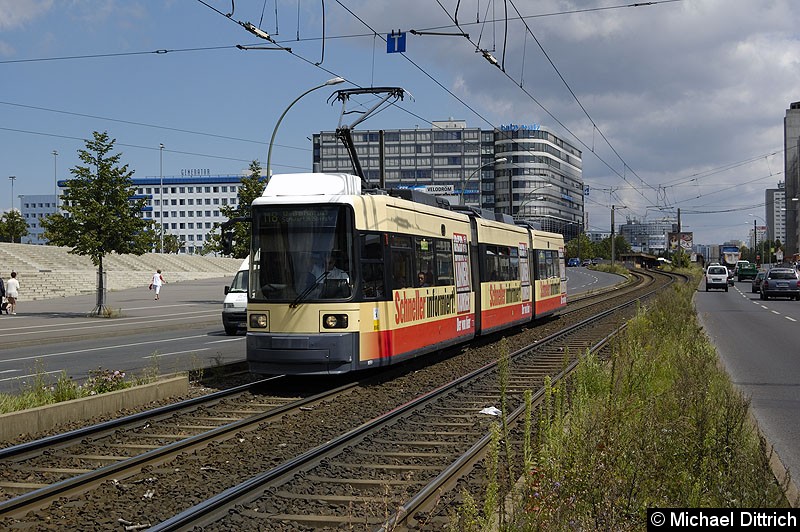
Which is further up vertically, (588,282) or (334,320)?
(334,320)

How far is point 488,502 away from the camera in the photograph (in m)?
4.27

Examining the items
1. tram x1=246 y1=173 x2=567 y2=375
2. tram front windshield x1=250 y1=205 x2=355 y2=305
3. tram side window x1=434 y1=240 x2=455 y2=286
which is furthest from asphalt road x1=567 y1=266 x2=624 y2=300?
tram front windshield x1=250 y1=205 x2=355 y2=305

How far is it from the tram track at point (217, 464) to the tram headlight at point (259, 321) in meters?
1.56

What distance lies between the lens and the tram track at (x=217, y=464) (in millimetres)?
6766

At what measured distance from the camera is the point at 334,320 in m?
13.1

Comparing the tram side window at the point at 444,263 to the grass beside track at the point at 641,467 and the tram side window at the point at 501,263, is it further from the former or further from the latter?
the grass beside track at the point at 641,467

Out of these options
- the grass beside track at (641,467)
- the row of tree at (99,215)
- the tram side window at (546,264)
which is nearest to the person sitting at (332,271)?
the grass beside track at (641,467)

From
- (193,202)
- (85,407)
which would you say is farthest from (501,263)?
(193,202)

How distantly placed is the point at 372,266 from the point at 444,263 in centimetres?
355

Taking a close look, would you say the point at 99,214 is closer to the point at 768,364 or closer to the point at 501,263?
the point at 501,263

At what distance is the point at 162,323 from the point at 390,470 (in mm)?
24656

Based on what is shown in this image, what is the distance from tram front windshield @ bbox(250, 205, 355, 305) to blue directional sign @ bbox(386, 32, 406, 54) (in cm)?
741

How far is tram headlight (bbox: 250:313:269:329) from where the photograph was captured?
13.4m

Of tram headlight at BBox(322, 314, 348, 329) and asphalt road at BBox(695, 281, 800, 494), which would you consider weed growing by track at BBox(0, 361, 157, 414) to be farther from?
asphalt road at BBox(695, 281, 800, 494)
